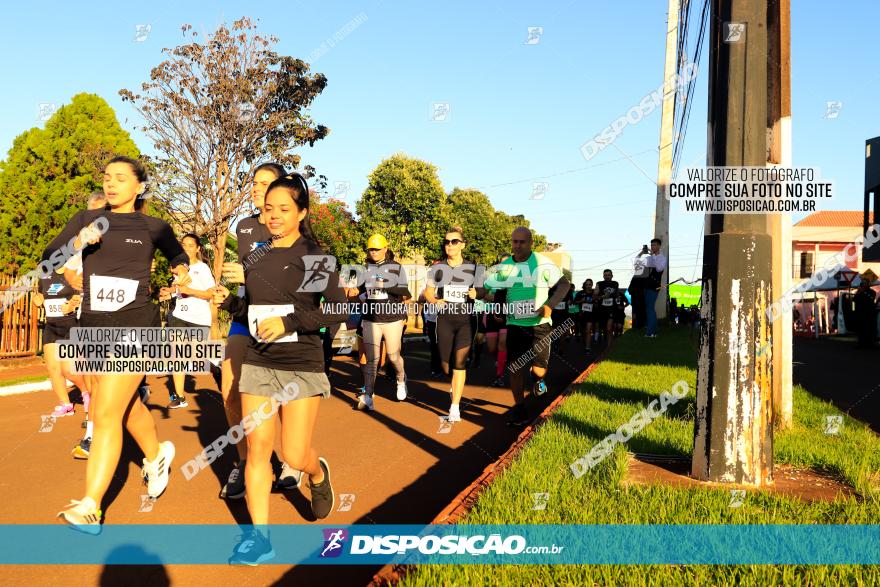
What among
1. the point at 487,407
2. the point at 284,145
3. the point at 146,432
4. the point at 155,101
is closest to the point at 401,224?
the point at 284,145

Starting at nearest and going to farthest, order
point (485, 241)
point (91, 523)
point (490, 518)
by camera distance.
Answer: point (490, 518) < point (91, 523) < point (485, 241)

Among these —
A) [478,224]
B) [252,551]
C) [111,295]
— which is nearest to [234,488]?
[252,551]

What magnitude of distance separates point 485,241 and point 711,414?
242 ft

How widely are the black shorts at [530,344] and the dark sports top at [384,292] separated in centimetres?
175

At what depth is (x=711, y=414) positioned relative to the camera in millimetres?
4438

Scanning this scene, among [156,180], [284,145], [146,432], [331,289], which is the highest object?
[284,145]

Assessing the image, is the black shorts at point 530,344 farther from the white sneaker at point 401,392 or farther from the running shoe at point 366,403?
the white sneaker at point 401,392

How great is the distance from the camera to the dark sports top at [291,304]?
4113mm

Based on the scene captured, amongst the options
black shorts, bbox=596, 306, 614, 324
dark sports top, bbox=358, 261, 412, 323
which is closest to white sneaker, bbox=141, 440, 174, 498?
dark sports top, bbox=358, 261, 412, 323

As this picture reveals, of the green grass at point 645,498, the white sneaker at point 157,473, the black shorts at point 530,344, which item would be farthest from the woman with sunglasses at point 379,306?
the white sneaker at point 157,473

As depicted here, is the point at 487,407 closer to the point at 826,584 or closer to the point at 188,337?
the point at 188,337

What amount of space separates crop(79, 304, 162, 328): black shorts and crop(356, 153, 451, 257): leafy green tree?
1760 inches

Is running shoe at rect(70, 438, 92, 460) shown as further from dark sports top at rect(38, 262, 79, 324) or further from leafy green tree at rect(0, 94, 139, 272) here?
leafy green tree at rect(0, 94, 139, 272)

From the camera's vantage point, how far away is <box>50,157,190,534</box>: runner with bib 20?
446 cm
